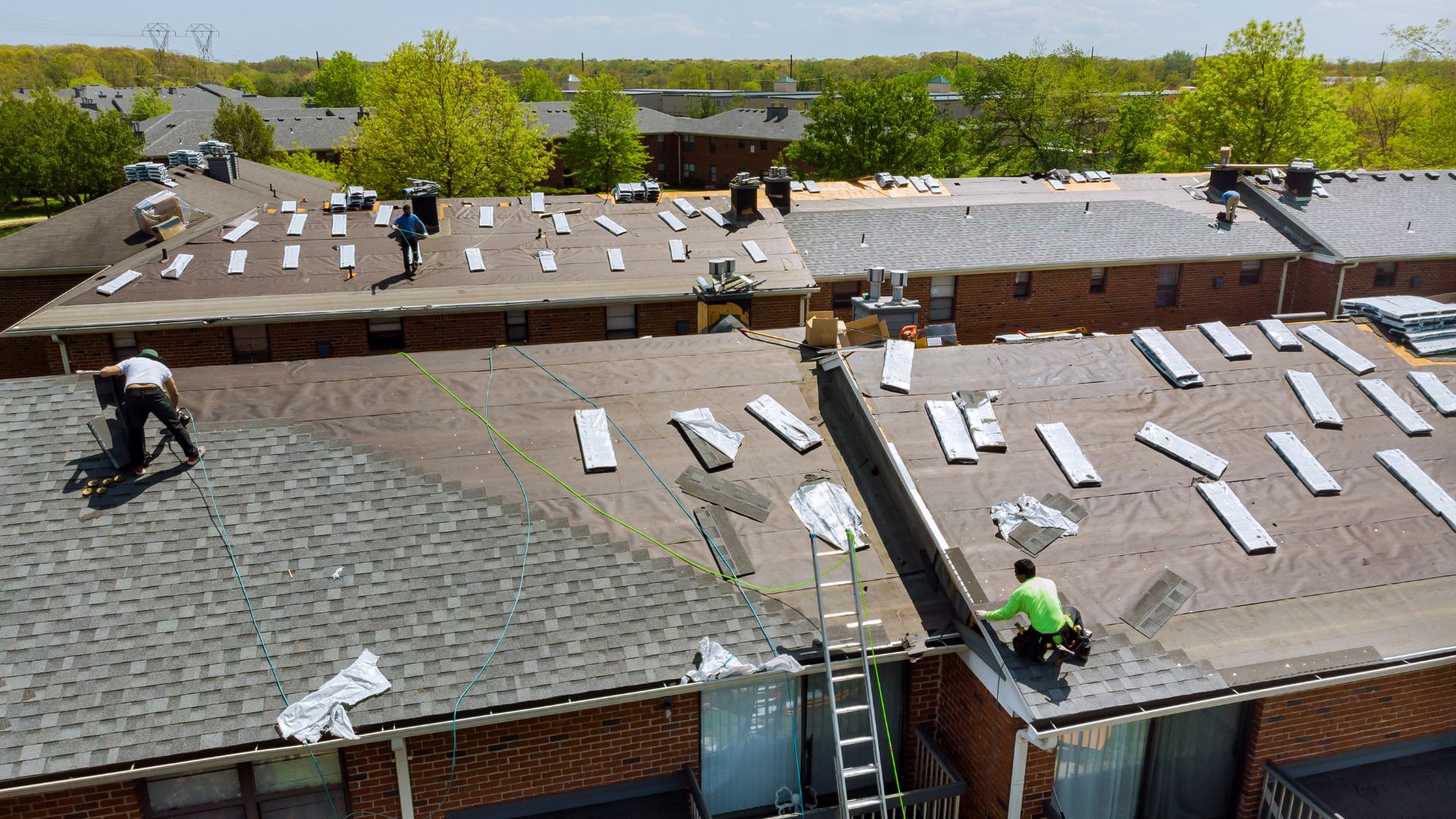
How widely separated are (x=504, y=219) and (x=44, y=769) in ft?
64.8

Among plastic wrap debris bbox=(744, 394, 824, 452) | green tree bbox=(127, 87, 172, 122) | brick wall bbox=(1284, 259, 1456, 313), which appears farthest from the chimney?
green tree bbox=(127, 87, 172, 122)

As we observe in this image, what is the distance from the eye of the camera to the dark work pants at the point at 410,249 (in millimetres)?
22703

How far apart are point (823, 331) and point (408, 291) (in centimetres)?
1211

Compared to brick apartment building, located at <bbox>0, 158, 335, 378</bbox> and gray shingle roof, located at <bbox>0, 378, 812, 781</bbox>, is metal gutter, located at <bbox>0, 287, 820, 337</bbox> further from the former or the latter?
gray shingle roof, located at <bbox>0, 378, 812, 781</bbox>

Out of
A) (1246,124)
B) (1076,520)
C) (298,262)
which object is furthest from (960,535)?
(1246,124)

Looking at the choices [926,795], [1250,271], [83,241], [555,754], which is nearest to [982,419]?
[926,795]

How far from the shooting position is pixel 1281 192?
3072 cm

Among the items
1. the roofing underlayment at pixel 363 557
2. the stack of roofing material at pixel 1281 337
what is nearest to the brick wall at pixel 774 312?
the roofing underlayment at pixel 363 557

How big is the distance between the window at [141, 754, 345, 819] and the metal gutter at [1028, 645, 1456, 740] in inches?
266

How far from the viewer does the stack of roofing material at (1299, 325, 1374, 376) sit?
1419cm

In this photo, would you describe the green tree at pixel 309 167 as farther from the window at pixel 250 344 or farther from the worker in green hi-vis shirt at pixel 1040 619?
the worker in green hi-vis shirt at pixel 1040 619

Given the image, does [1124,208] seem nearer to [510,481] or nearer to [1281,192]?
[1281,192]

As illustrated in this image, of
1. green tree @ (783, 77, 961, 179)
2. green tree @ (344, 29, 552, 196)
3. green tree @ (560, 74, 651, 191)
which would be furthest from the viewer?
green tree @ (560, 74, 651, 191)

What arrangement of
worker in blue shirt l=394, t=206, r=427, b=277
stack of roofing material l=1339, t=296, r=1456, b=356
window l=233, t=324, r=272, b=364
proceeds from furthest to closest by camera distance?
worker in blue shirt l=394, t=206, r=427, b=277 → window l=233, t=324, r=272, b=364 → stack of roofing material l=1339, t=296, r=1456, b=356
